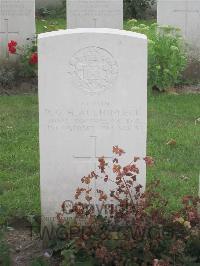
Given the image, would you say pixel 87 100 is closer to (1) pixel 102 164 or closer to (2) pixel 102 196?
(1) pixel 102 164

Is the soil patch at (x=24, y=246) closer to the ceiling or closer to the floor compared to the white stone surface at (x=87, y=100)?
closer to the floor

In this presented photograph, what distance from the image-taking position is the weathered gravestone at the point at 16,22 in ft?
31.9

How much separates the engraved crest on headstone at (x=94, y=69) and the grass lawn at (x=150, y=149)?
0.88 m

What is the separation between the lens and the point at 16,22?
9797 mm

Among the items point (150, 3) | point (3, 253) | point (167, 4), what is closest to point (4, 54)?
point (167, 4)

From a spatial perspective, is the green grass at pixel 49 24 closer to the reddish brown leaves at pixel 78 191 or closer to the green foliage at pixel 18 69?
the green foliage at pixel 18 69

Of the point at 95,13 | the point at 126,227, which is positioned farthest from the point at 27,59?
the point at 126,227

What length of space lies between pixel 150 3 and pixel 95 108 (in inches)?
487

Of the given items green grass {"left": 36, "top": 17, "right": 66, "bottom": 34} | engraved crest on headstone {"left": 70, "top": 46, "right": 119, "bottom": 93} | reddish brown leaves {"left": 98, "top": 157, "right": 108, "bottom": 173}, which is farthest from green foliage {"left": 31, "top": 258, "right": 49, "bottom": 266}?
green grass {"left": 36, "top": 17, "right": 66, "bottom": 34}

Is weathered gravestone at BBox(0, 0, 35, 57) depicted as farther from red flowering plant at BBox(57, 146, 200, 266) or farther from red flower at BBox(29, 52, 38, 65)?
red flowering plant at BBox(57, 146, 200, 266)

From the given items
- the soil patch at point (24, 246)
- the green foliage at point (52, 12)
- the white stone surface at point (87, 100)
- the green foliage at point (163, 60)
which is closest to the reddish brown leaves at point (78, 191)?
the white stone surface at point (87, 100)

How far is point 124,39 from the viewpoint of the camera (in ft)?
13.9

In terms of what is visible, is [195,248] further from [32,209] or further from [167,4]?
[167,4]

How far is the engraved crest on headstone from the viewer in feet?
14.0
